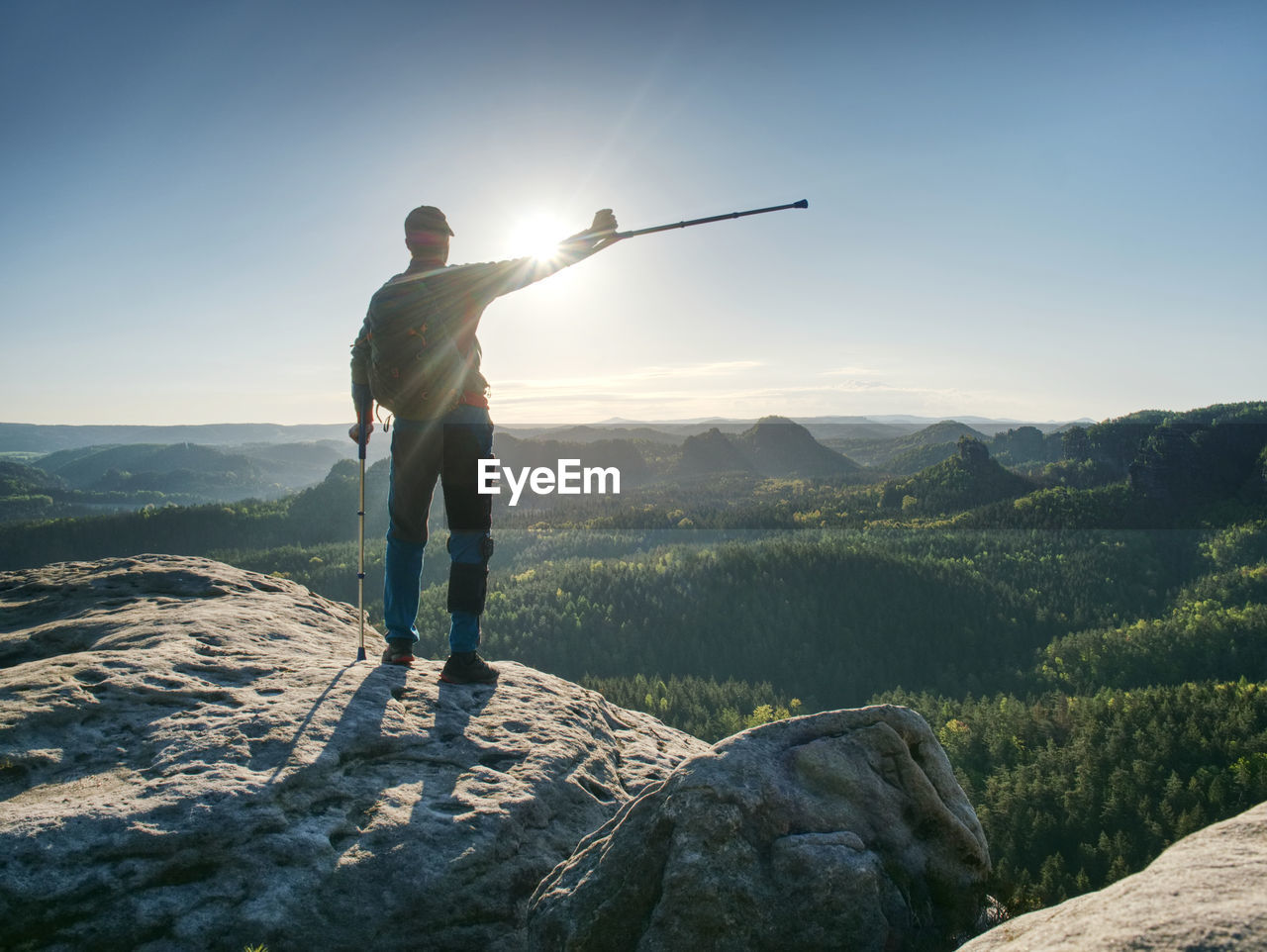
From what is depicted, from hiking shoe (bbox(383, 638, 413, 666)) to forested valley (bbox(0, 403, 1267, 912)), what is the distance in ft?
23.3

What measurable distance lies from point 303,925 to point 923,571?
355ft

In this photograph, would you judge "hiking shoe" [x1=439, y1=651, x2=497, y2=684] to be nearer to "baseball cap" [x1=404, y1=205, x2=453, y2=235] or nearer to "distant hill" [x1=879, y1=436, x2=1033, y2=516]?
"baseball cap" [x1=404, y1=205, x2=453, y2=235]

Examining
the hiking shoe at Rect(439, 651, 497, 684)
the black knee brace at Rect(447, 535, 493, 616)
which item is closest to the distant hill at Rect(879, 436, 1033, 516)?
the hiking shoe at Rect(439, 651, 497, 684)

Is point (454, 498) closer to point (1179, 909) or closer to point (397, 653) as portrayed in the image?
point (397, 653)

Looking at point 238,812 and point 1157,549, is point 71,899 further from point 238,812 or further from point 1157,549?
point 1157,549

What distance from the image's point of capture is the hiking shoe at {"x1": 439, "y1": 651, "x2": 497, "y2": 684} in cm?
864

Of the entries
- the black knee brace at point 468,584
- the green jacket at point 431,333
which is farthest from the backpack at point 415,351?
the black knee brace at point 468,584

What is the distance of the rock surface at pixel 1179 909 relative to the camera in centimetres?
268

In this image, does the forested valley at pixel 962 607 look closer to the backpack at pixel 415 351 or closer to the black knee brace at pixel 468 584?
the black knee brace at pixel 468 584

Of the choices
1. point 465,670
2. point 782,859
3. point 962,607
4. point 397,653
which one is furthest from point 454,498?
point 962,607

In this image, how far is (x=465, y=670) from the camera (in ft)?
28.6

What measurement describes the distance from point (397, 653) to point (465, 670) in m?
1.09

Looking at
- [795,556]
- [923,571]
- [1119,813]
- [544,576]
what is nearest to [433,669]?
[1119,813]

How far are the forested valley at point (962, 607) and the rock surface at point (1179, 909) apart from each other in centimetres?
197
